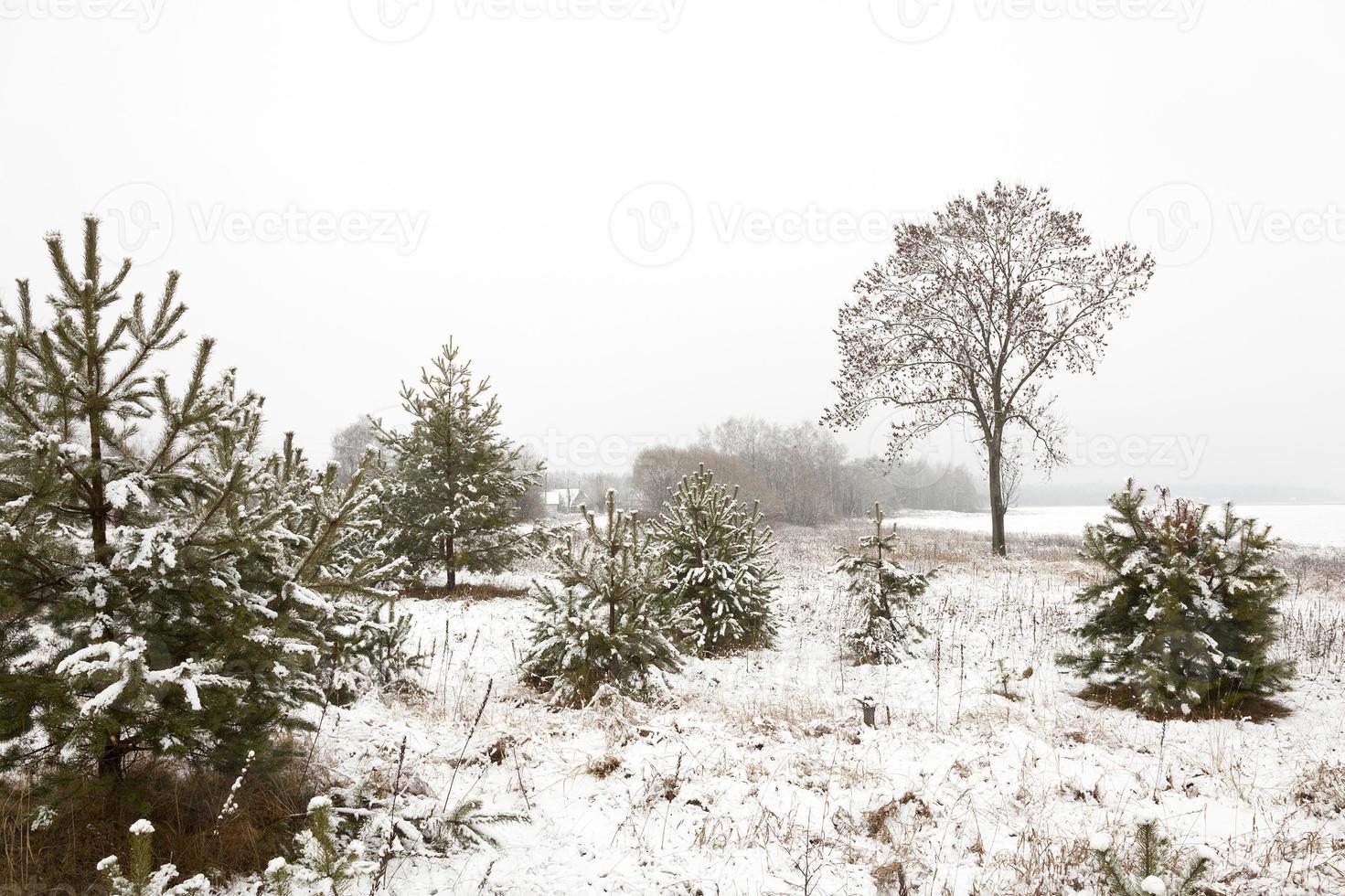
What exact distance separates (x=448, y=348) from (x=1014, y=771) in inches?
467

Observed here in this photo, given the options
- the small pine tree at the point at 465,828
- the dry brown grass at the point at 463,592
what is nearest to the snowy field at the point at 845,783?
the small pine tree at the point at 465,828

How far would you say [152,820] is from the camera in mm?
3152

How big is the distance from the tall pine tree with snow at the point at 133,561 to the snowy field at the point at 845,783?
1.25 meters

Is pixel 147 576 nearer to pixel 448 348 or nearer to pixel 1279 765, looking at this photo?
pixel 1279 765

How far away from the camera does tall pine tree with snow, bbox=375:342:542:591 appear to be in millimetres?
12930

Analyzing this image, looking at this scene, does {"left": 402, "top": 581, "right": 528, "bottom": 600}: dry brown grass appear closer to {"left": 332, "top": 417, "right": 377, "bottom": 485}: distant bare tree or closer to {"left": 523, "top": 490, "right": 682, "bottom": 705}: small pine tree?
{"left": 523, "top": 490, "right": 682, "bottom": 705}: small pine tree

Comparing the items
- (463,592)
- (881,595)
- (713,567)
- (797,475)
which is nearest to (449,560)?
(463,592)

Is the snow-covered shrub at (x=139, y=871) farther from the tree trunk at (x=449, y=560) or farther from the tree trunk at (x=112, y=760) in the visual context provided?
the tree trunk at (x=449, y=560)

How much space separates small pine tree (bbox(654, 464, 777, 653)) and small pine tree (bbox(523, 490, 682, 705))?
6.76 ft

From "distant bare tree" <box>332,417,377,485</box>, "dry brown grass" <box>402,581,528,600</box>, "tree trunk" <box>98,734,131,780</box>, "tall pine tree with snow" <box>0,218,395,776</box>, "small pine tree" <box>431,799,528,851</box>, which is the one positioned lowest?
"dry brown grass" <box>402,581,528,600</box>

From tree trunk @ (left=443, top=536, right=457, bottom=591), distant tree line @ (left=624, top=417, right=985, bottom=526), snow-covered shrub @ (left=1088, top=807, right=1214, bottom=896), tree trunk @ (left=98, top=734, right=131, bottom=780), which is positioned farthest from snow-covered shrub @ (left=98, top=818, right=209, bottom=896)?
distant tree line @ (left=624, top=417, right=985, bottom=526)

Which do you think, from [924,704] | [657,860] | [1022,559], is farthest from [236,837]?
[1022,559]

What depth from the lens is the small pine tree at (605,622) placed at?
6664 mm

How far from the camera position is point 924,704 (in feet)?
22.7
